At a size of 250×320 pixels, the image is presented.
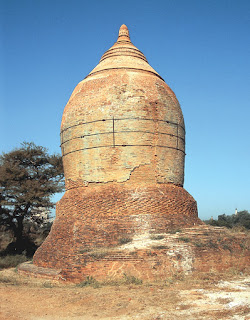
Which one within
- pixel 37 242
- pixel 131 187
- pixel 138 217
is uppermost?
pixel 131 187

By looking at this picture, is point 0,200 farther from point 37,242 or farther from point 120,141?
point 120,141

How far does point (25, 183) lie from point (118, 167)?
27.2 feet

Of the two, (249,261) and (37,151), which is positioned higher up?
(37,151)

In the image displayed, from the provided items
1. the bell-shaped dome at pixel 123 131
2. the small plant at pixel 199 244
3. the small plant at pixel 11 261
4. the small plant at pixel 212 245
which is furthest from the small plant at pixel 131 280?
the small plant at pixel 11 261

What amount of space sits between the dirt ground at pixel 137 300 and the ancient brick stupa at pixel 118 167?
4.92ft

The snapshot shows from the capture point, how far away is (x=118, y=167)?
11070 millimetres

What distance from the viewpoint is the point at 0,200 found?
55.3 feet

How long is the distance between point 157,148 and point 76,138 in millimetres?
2940

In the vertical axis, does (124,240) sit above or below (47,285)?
above

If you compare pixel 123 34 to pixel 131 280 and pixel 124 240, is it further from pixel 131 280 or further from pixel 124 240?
pixel 131 280

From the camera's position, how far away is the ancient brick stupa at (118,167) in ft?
33.0

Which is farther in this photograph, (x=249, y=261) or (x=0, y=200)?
(x=0, y=200)

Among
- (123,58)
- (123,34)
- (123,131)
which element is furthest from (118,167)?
(123,34)

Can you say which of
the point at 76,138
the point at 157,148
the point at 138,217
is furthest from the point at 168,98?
the point at 138,217
